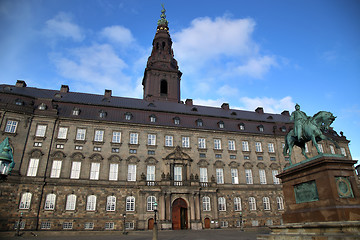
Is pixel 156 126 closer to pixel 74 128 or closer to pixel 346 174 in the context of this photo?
pixel 74 128

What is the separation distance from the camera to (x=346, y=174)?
13.2 meters

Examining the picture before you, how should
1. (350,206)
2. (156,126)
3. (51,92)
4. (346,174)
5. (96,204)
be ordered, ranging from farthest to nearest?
1. (51,92)
2. (156,126)
3. (96,204)
4. (346,174)
5. (350,206)

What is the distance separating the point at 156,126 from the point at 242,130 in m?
15.2

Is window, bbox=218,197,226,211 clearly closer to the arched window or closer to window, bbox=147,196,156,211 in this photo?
window, bbox=147,196,156,211

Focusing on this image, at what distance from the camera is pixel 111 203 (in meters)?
33.3

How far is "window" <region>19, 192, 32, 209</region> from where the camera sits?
1194 inches

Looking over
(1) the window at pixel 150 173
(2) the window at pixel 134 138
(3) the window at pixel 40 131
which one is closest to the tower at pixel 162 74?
(2) the window at pixel 134 138

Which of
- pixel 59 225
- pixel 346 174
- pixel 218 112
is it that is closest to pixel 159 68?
pixel 218 112

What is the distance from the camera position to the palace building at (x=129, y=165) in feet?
104

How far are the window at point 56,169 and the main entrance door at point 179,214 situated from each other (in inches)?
634

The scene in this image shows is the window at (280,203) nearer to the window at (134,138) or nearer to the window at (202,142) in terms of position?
the window at (202,142)

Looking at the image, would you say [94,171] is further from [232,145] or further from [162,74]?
[162,74]

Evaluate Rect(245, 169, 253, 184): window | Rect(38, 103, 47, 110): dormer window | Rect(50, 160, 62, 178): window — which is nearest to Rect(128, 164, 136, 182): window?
Rect(50, 160, 62, 178): window

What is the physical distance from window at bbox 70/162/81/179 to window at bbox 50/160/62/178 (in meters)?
1.64
